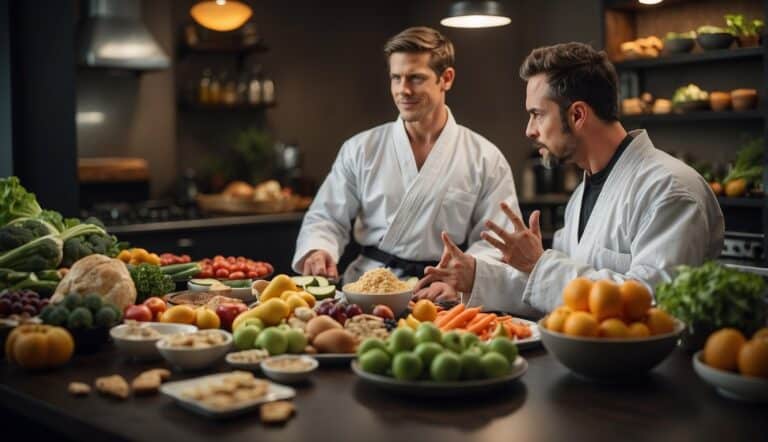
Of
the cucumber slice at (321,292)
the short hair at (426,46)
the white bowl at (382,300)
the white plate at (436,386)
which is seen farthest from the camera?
the short hair at (426,46)

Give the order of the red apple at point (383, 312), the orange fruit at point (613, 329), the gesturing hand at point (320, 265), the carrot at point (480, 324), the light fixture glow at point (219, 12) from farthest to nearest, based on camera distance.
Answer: the light fixture glow at point (219, 12), the gesturing hand at point (320, 265), the red apple at point (383, 312), the carrot at point (480, 324), the orange fruit at point (613, 329)

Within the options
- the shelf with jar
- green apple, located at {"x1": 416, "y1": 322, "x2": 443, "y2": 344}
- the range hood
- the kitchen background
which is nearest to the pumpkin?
green apple, located at {"x1": 416, "y1": 322, "x2": 443, "y2": 344}

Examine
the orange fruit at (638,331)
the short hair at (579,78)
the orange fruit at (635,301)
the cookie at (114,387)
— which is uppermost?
the short hair at (579,78)

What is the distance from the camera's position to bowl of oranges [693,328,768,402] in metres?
1.68

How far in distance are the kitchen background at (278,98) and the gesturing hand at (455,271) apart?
242 cm

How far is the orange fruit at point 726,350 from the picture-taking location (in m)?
1.74

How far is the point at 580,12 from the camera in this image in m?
6.68

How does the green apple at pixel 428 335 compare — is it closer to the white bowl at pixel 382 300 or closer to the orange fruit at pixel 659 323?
the orange fruit at pixel 659 323

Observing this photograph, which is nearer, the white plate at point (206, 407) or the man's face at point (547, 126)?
the white plate at point (206, 407)

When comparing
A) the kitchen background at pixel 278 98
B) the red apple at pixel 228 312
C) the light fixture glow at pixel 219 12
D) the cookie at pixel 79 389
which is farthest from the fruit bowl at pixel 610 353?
the light fixture glow at pixel 219 12

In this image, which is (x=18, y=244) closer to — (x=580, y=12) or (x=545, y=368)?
(x=545, y=368)

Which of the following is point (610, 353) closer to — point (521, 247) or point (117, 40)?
point (521, 247)

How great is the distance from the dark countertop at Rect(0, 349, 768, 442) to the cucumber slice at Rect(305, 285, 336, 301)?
0.76m

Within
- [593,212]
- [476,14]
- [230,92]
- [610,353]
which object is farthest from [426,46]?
[230,92]
